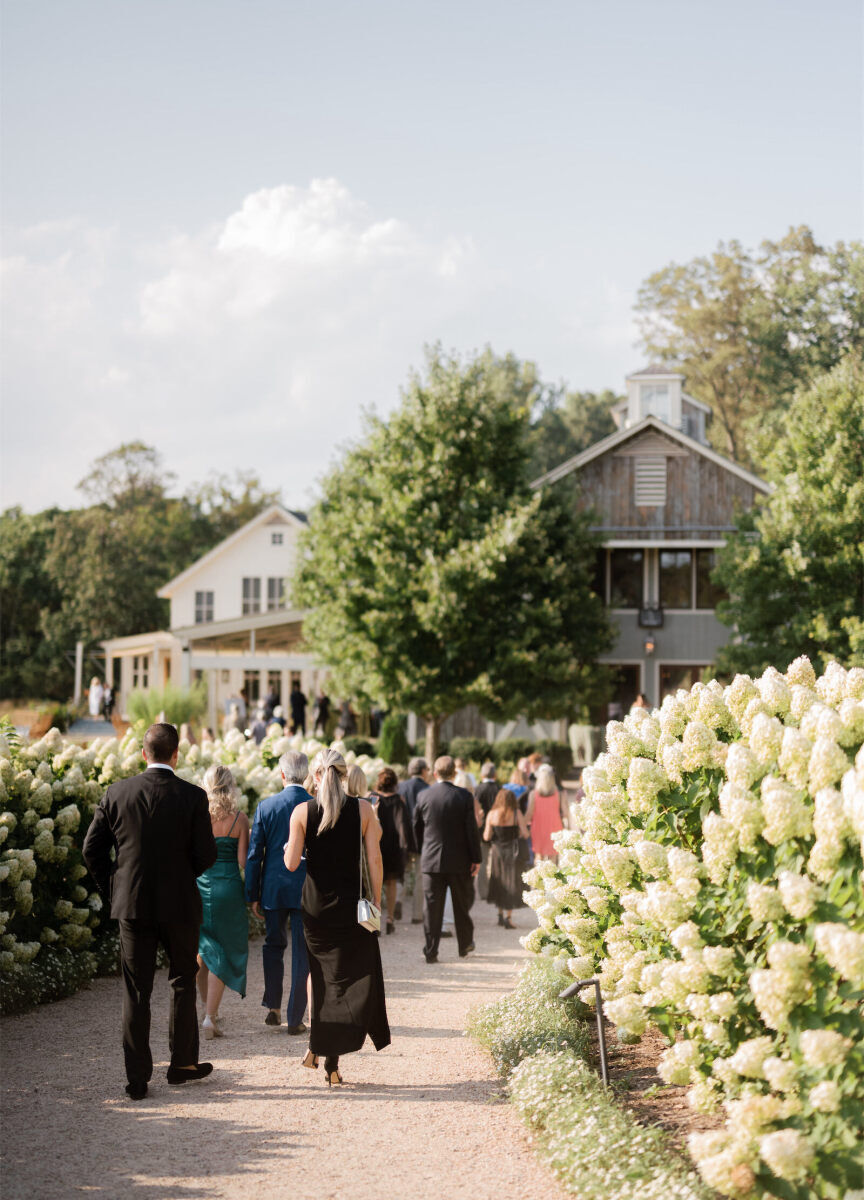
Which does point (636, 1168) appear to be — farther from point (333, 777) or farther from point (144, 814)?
point (144, 814)

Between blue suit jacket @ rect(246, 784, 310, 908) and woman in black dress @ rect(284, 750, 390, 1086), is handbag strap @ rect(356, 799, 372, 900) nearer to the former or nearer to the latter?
woman in black dress @ rect(284, 750, 390, 1086)

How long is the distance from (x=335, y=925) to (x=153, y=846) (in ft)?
3.66

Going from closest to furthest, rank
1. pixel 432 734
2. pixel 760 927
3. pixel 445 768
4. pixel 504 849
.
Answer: pixel 760 927 → pixel 445 768 → pixel 504 849 → pixel 432 734

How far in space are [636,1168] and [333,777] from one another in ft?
8.91

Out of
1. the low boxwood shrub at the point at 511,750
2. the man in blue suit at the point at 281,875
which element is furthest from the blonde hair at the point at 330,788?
the low boxwood shrub at the point at 511,750

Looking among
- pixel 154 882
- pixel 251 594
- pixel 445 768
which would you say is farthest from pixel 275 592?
pixel 154 882

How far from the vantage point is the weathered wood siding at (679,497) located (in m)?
31.6

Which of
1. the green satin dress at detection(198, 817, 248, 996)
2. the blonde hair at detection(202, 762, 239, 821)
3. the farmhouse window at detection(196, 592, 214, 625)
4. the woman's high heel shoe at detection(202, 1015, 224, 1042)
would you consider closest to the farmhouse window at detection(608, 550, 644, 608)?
the farmhouse window at detection(196, 592, 214, 625)

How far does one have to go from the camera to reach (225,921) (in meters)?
7.95

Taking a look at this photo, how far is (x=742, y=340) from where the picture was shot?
4934 centimetres

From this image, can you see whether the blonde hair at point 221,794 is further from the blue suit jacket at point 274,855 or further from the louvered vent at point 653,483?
the louvered vent at point 653,483

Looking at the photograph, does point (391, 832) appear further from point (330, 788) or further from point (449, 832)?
point (330, 788)

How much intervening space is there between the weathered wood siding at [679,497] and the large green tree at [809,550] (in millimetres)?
3977

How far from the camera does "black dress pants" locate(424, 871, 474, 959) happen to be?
11.0m
